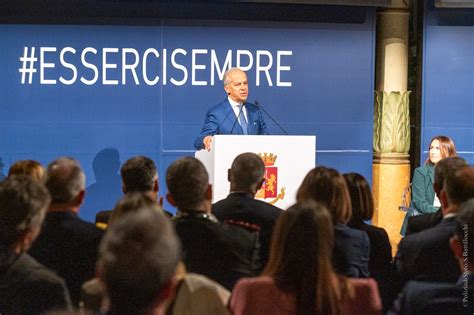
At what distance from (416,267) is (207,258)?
83cm

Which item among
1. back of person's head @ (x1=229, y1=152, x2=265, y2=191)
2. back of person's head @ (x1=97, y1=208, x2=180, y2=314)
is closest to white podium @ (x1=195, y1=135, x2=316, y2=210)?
back of person's head @ (x1=229, y1=152, x2=265, y2=191)

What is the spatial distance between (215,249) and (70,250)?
56 cm

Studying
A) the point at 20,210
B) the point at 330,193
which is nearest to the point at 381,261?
the point at 330,193

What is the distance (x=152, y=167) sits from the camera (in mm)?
3928

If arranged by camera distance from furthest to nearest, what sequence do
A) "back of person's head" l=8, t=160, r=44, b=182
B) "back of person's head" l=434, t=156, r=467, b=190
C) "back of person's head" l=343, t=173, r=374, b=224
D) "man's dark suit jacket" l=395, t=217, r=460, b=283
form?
"back of person's head" l=8, t=160, r=44, b=182 < "back of person's head" l=434, t=156, r=467, b=190 < "back of person's head" l=343, t=173, r=374, b=224 < "man's dark suit jacket" l=395, t=217, r=460, b=283

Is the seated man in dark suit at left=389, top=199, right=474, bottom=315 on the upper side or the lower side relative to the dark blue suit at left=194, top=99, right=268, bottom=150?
lower

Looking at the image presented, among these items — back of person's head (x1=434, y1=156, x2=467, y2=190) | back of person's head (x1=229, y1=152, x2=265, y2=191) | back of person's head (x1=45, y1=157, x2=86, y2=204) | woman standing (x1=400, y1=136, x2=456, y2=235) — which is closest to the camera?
back of person's head (x1=45, y1=157, x2=86, y2=204)

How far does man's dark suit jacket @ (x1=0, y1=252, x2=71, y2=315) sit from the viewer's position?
241 centimetres

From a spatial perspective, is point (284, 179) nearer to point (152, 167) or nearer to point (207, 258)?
point (152, 167)

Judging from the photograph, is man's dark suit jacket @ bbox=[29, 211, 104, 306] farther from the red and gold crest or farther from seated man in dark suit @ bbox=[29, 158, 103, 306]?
the red and gold crest

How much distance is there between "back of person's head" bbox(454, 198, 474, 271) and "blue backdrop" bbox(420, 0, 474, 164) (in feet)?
18.5

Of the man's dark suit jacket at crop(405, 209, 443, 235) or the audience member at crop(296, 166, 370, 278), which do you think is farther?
the man's dark suit jacket at crop(405, 209, 443, 235)

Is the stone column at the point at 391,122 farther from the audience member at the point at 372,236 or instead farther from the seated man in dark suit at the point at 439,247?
the seated man in dark suit at the point at 439,247

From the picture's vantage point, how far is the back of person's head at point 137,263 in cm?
154
